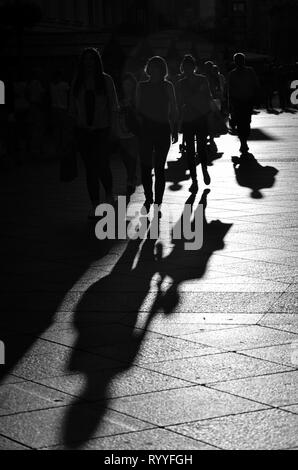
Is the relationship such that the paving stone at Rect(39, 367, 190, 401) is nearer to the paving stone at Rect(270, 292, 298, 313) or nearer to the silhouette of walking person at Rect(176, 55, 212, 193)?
the paving stone at Rect(270, 292, 298, 313)

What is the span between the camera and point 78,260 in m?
10.1

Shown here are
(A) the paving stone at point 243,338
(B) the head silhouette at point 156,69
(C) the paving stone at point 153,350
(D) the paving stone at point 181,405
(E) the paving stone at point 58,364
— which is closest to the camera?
(D) the paving stone at point 181,405

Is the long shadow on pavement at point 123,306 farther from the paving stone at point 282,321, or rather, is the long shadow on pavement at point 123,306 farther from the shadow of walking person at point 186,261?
the paving stone at point 282,321

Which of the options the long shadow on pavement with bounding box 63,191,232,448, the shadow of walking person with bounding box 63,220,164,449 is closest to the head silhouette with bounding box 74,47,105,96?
the long shadow on pavement with bounding box 63,191,232,448

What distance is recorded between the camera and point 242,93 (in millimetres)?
20562

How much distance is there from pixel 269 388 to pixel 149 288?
117 inches

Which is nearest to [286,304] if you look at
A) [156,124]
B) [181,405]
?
[181,405]

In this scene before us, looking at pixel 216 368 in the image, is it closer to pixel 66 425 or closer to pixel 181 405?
pixel 181 405

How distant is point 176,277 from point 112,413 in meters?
3.73

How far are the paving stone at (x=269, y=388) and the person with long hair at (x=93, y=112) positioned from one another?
690 cm

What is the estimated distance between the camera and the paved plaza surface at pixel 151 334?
5.20m

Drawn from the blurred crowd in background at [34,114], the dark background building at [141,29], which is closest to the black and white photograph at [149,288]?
the blurred crowd in background at [34,114]
